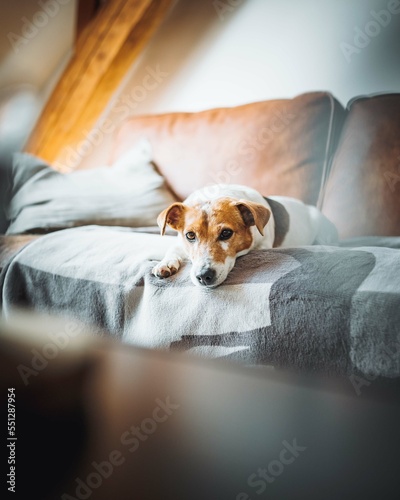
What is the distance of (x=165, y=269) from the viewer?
1006mm

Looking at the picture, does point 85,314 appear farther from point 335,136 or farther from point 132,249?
point 335,136

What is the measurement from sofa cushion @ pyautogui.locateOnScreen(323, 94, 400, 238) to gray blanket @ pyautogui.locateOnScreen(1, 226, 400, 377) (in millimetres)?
427

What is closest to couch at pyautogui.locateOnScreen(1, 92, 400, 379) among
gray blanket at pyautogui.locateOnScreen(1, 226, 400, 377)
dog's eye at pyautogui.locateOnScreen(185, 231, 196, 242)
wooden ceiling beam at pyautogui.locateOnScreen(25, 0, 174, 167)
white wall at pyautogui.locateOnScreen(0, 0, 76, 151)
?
gray blanket at pyautogui.locateOnScreen(1, 226, 400, 377)

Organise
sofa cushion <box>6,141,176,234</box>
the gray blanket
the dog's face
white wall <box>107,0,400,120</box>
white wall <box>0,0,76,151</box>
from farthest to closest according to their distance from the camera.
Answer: white wall <box>0,0,76,151</box>, white wall <box>107,0,400,120</box>, sofa cushion <box>6,141,176,234</box>, the dog's face, the gray blanket

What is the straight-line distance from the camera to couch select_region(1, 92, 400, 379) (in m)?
0.80

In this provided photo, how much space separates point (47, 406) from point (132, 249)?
0.48 metres

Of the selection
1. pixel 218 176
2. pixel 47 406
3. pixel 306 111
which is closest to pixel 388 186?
pixel 306 111

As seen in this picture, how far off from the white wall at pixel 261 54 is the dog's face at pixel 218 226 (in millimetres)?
836

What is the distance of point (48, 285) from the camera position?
1138 mm

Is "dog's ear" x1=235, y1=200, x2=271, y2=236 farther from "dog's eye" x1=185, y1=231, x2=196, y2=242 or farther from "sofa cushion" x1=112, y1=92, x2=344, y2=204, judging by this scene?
"sofa cushion" x1=112, y1=92, x2=344, y2=204

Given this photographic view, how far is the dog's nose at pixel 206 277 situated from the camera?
37.0 inches

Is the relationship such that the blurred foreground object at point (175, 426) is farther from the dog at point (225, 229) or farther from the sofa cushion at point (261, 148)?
the sofa cushion at point (261, 148)

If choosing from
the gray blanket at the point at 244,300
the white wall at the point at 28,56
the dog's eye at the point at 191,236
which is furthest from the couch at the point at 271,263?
the white wall at the point at 28,56

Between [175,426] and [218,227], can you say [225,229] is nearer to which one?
[218,227]
